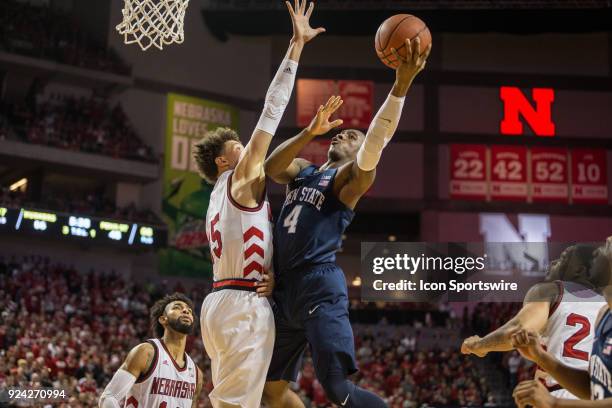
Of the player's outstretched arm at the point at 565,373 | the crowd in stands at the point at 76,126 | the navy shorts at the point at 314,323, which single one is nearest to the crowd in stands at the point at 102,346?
the crowd in stands at the point at 76,126

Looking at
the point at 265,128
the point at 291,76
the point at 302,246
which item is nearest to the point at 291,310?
the point at 302,246

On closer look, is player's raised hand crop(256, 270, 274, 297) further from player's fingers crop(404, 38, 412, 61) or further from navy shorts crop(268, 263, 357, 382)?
player's fingers crop(404, 38, 412, 61)

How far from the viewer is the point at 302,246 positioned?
493 centimetres

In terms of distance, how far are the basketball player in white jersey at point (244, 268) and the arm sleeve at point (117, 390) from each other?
1.43 metres

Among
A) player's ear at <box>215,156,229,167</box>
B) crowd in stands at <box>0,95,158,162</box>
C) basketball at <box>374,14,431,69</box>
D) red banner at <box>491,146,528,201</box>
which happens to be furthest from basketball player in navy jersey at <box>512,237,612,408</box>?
red banner at <box>491,146,528,201</box>

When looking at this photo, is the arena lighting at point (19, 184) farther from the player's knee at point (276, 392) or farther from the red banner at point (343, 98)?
the player's knee at point (276, 392)

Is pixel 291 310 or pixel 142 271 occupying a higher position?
pixel 142 271

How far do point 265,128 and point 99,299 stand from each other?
52.5 ft

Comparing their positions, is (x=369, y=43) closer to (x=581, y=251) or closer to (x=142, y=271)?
(x=142, y=271)

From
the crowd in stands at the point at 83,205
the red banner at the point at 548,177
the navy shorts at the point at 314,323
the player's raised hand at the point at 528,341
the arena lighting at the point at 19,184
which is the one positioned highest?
the red banner at the point at 548,177

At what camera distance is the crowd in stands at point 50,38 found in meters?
22.2

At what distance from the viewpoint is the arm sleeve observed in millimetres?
6031

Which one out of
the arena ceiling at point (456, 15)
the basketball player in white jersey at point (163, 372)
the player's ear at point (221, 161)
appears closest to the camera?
the player's ear at point (221, 161)

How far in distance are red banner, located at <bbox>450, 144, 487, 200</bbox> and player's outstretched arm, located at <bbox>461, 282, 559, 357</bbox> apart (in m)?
20.6
